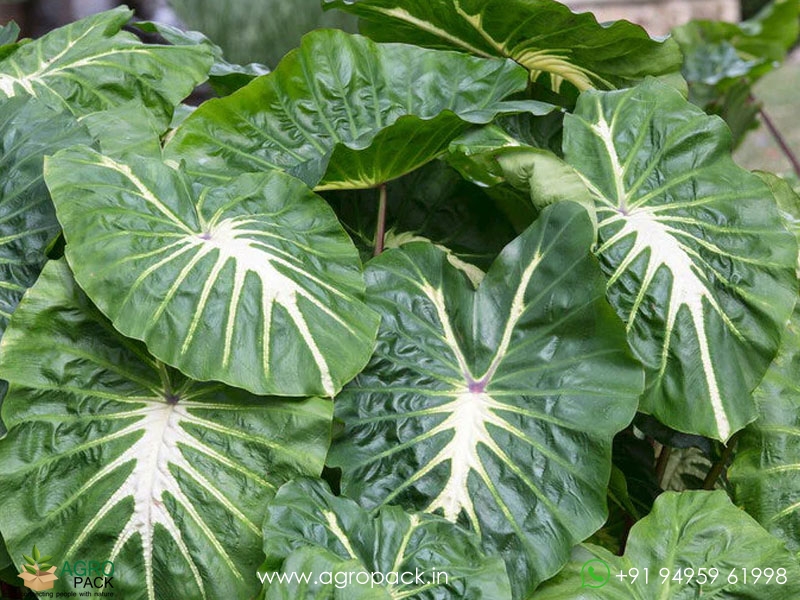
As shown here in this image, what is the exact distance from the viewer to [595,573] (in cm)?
105

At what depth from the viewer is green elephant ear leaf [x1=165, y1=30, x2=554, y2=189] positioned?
4.19ft

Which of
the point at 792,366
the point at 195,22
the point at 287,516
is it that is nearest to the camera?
the point at 287,516

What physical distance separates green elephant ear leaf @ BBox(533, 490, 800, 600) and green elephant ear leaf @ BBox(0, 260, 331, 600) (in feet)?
1.02

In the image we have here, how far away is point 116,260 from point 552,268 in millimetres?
468

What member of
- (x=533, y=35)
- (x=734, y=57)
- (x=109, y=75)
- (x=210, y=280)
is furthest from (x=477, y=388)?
(x=734, y=57)

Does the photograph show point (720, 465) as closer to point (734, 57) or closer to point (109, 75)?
point (109, 75)

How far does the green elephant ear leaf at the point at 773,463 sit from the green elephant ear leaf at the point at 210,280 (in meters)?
0.49

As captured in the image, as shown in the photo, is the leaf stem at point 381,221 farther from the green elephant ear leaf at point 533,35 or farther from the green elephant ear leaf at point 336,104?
the green elephant ear leaf at point 533,35

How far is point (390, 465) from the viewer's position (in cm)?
107

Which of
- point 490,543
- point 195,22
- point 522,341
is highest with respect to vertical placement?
point 522,341

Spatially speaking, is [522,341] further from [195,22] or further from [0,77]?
[195,22]

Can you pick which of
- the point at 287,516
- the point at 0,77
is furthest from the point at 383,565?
the point at 0,77

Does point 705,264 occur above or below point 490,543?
above

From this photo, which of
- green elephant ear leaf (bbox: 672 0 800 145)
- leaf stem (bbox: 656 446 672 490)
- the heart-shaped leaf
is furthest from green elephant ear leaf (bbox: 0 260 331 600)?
green elephant ear leaf (bbox: 672 0 800 145)
